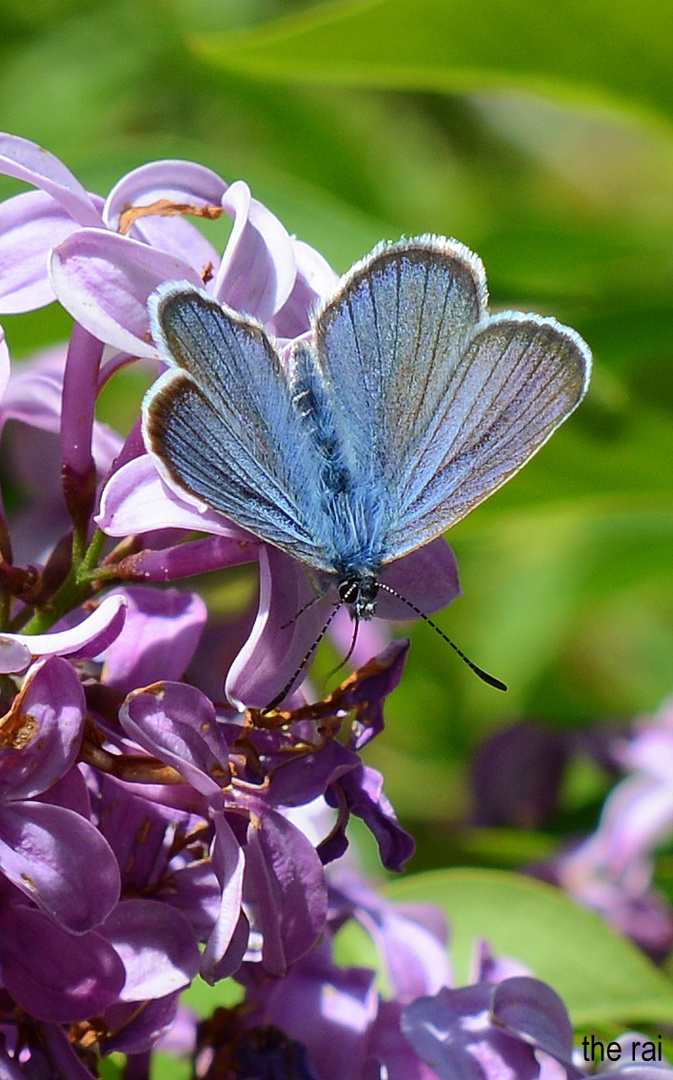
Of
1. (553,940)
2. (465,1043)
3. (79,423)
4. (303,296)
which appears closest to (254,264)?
(303,296)

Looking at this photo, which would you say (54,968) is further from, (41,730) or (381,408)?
(381,408)

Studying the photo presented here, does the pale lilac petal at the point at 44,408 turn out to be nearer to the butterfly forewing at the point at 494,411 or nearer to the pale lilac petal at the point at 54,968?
the butterfly forewing at the point at 494,411

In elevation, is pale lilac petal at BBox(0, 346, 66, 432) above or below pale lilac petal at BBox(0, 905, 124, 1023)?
above

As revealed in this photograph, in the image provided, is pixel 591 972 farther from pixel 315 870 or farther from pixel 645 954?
pixel 315 870

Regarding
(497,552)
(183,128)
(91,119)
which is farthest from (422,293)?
(183,128)

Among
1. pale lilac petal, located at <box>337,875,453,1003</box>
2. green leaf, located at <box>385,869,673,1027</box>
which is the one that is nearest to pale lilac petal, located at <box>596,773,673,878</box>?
green leaf, located at <box>385,869,673,1027</box>

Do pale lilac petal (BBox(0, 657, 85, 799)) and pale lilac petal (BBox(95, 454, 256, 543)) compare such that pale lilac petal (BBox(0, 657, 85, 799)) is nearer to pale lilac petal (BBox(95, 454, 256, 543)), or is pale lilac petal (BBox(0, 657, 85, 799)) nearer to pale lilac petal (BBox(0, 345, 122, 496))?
pale lilac petal (BBox(95, 454, 256, 543))

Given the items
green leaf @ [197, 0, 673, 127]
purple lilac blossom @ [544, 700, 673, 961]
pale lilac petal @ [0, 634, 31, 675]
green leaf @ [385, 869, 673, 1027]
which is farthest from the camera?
green leaf @ [197, 0, 673, 127]
